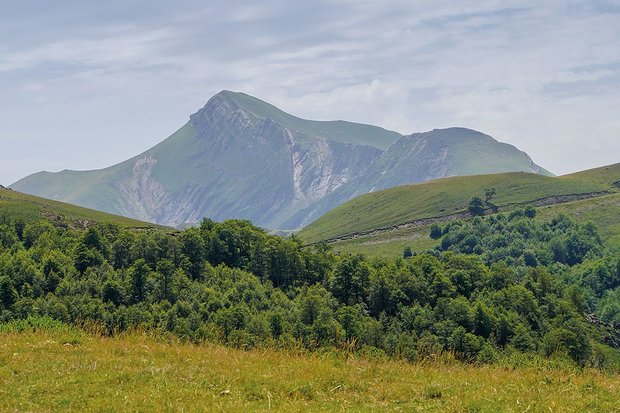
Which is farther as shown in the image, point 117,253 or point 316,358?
point 117,253

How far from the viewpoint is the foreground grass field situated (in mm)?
17469

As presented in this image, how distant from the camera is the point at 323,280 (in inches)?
5935

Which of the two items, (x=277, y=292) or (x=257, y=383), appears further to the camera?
(x=277, y=292)

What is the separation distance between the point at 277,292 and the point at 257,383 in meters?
117

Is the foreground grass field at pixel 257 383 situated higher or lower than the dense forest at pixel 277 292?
higher

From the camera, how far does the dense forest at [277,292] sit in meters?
102

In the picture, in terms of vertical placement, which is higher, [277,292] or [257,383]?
[257,383]

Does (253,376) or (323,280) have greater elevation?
(253,376)

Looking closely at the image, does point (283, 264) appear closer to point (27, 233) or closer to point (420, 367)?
point (27, 233)

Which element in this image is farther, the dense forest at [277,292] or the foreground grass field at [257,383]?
the dense forest at [277,292]

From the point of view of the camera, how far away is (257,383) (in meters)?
19.6

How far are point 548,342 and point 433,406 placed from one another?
11608 centimetres

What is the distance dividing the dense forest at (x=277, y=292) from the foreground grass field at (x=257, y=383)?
68.4 metres

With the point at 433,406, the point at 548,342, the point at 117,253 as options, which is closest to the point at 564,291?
the point at 548,342
